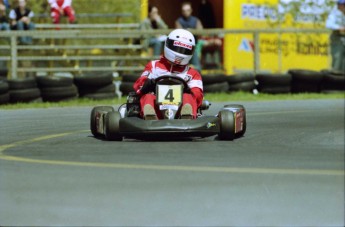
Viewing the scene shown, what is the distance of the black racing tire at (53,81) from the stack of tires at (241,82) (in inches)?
102

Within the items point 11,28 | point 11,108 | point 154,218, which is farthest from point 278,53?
point 154,218

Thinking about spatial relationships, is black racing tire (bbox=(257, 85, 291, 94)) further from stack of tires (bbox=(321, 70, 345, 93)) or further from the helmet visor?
the helmet visor

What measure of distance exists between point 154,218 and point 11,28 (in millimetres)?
11072

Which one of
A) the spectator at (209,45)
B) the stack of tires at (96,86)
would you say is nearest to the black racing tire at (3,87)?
the stack of tires at (96,86)

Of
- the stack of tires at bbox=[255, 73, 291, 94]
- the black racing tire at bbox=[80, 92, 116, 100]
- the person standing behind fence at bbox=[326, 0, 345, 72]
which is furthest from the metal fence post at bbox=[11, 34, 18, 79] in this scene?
the person standing behind fence at bbox=[326, 0, 345, 72]

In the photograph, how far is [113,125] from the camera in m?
8.63

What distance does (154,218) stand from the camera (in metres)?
5.34

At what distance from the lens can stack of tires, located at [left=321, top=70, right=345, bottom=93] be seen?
15.5 meters

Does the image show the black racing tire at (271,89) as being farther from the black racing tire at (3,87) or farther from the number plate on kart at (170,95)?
the number plate on kart at (170,95)

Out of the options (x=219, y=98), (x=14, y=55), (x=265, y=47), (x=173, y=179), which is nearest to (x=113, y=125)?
(x=173, y=179)

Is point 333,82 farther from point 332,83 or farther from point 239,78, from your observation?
point 239,78

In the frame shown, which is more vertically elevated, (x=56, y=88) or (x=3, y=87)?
(x=3, y=87)

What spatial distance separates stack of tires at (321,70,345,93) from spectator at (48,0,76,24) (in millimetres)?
3724

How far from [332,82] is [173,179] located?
30.9 ft
